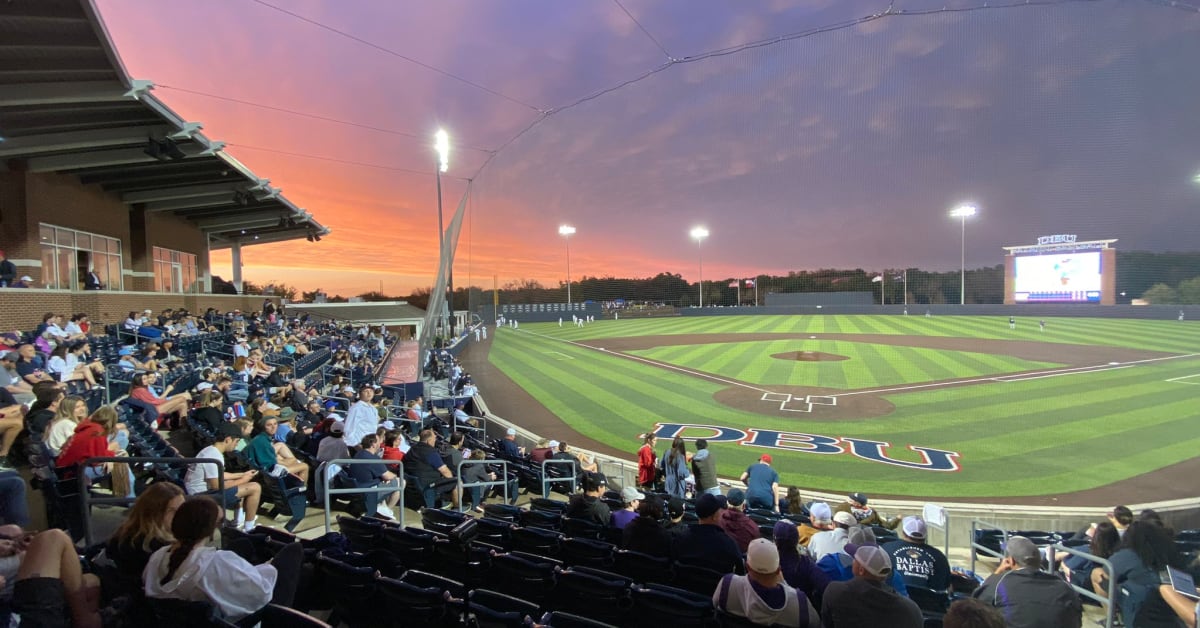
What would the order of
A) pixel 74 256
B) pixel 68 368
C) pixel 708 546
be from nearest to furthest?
pixel 708 546 < pixel 68 368 < pixel 74 256

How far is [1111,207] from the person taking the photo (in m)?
15.4

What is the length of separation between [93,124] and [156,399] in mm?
12003

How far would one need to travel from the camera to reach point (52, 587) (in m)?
2.42

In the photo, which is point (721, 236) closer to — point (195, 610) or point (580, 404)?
point (580, 404)

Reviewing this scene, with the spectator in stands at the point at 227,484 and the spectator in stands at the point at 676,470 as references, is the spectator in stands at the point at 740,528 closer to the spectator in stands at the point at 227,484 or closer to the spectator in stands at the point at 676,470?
the spectator in stands at the point at 676,470

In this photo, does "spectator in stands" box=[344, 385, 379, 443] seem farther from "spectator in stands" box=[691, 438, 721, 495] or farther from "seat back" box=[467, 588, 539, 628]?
"seat back" box=[467, 588, 539, 628]

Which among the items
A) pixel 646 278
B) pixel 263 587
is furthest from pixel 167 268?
pixel 263 587

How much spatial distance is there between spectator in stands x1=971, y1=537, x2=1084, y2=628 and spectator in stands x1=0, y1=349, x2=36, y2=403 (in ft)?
40.1

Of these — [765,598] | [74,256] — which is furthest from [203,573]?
[74,256]

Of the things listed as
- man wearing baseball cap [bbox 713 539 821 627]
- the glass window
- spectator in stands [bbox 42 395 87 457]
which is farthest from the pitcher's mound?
the glass window

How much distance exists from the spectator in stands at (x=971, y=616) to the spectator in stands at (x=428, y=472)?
6.36m

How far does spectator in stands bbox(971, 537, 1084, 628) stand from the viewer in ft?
10.8

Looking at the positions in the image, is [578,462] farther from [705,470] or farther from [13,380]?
[13,380]

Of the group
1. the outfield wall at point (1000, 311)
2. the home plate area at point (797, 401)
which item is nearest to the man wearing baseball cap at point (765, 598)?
the home plate area at point (797, 401)
